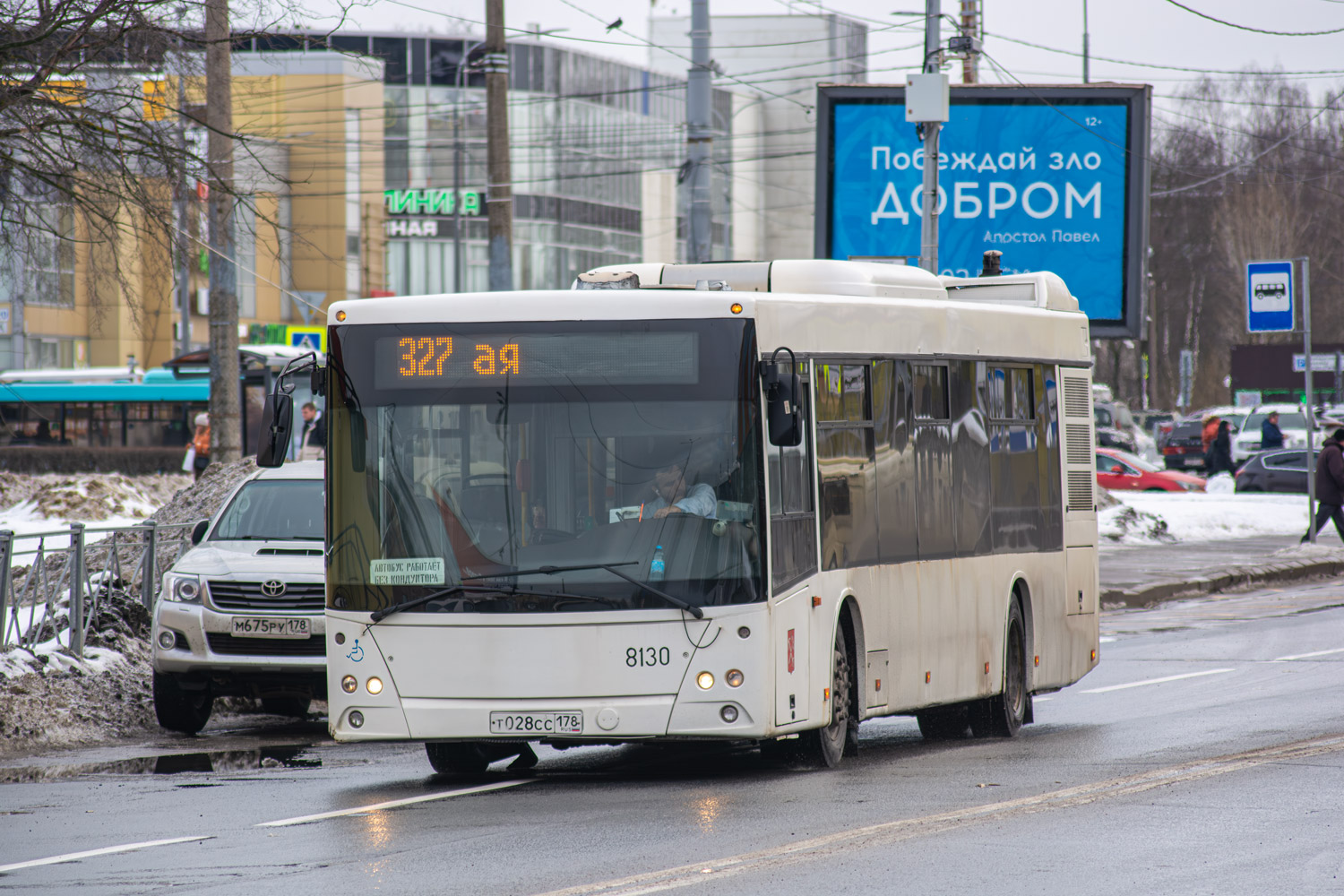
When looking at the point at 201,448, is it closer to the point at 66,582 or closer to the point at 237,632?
the point at 66,582

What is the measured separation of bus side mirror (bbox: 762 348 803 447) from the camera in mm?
9188

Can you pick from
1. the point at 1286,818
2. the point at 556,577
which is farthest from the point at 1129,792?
the point at 556,577

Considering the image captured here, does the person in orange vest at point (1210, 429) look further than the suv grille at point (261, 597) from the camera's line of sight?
Yes

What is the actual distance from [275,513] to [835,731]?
18.0 ft

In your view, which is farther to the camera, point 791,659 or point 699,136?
point 699,136

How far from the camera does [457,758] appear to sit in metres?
10.3

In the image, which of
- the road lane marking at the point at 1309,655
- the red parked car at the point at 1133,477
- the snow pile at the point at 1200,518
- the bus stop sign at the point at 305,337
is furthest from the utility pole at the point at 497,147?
the red parked car at the point at 1133,477

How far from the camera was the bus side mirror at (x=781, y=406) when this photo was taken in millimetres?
9188

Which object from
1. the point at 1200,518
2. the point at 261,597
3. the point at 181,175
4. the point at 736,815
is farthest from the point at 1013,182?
the point at 736,815

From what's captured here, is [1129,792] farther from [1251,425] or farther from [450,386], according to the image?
[1251,425]

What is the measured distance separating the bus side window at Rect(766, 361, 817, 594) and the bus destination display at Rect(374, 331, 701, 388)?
639 mm

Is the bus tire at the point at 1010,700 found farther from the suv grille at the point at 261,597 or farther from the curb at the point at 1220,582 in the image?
the curb at the point at 1220,582

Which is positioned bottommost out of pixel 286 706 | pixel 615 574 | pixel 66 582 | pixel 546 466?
pixel 286 706

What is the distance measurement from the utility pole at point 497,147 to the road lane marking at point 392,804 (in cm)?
1361
